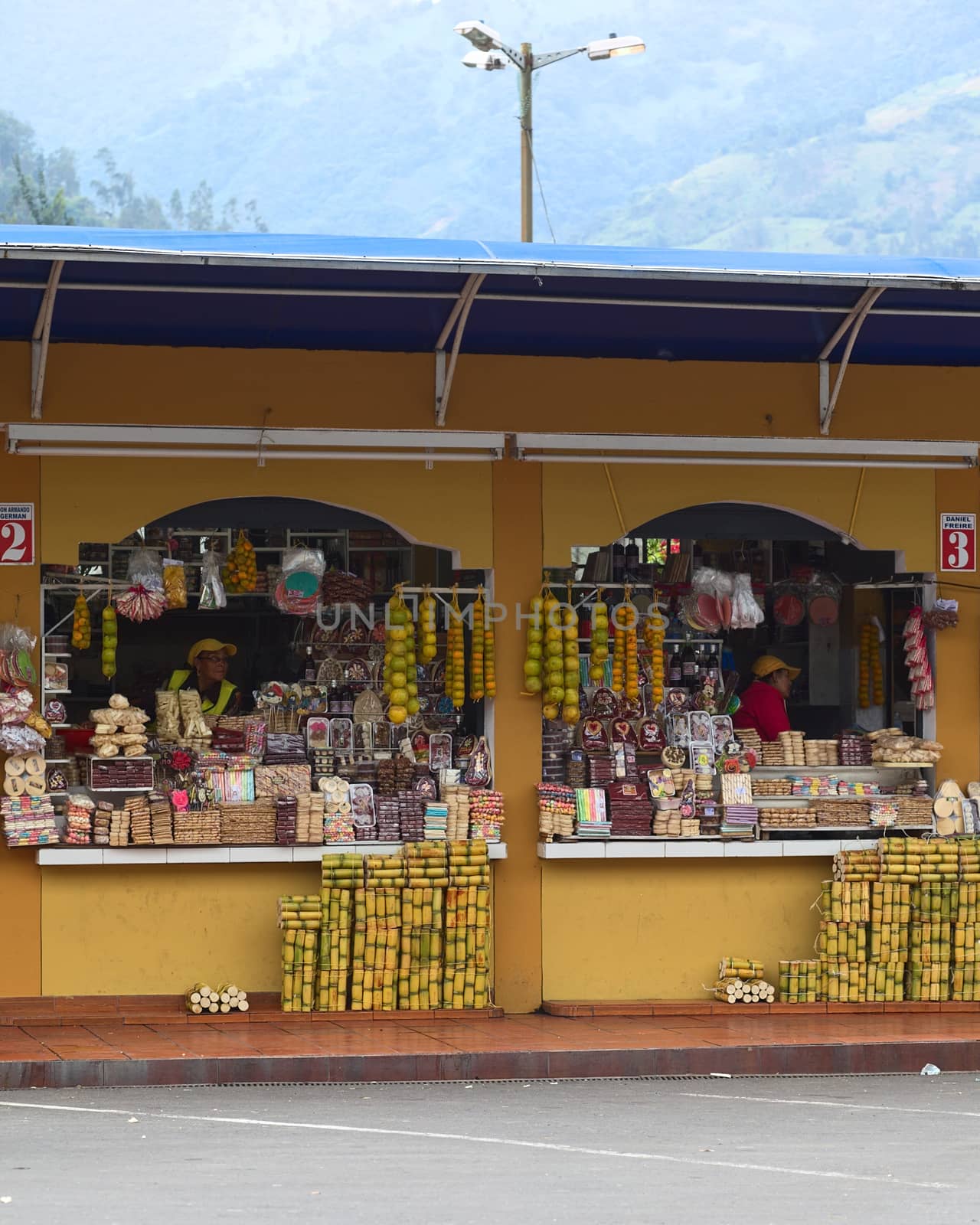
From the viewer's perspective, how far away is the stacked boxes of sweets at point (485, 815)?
10.1 m

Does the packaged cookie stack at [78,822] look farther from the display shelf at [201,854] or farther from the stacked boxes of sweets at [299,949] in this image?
the stacked boxes of sweets at [299,949]

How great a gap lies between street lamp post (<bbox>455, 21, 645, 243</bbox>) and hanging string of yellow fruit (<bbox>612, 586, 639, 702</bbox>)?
10993 millimetres

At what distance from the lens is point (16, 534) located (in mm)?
9656

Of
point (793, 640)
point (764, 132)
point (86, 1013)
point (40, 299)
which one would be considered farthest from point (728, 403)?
point (764, 132)

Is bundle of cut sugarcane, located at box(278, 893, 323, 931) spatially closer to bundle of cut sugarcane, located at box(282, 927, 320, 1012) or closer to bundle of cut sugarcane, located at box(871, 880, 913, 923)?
bundle of cut sugarcane, located at box(282, 927, 320, 1012)

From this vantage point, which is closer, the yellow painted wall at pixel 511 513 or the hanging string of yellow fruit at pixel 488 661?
the yellow painted wall at pixel 511 513

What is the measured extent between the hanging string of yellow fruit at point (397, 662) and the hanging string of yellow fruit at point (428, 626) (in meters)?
0.13

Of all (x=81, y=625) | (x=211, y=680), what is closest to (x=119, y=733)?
(x=81, y=625)

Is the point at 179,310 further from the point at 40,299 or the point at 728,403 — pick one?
the point at 728,403

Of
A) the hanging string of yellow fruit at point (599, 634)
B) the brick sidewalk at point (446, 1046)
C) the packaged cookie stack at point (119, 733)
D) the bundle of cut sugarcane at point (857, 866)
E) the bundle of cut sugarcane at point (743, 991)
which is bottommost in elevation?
the brick sidewalk at point (446, 1046)

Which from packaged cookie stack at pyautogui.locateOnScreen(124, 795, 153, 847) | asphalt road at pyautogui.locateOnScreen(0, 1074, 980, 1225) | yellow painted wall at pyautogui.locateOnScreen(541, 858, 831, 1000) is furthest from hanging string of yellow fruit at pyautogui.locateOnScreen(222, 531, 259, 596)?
asphalt road at pyautogui.locateOnScreen(0, 1074, 980, 1225)

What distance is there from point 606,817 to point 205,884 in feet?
8.16

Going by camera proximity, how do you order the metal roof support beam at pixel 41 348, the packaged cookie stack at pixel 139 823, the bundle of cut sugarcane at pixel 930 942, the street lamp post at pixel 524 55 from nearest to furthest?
the metal roof support beam at pixel 41 348
the packaged cookie stack at pixel 139 823
the bundle of cut sugarcane at pixel 930 942
the street lamp post at pixel 524 55

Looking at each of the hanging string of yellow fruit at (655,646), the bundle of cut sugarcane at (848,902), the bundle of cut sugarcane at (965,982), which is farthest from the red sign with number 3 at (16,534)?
the bundle of cut sugarcane at (965,982)
